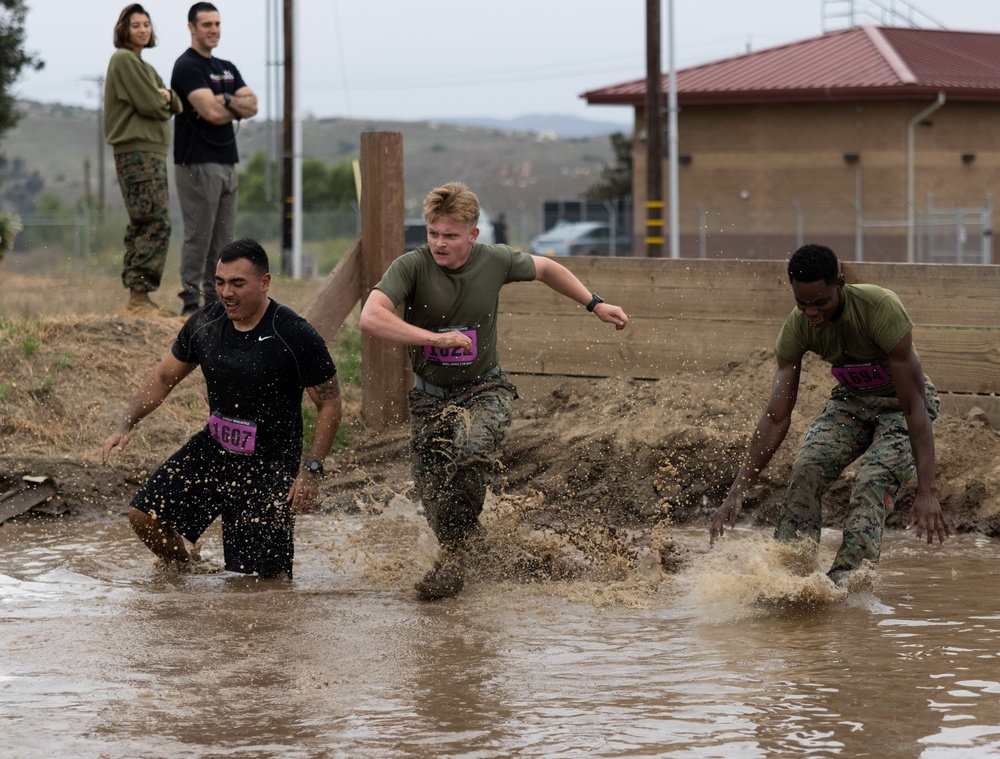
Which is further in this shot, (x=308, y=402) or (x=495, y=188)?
(x=495, y=188)

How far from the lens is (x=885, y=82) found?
104 ft

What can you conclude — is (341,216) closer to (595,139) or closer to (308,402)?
(308,402)

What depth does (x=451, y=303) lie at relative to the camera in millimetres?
6418

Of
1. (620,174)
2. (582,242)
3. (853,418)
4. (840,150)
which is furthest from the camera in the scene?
(620,174)

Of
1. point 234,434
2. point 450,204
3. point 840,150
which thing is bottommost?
point 234,434

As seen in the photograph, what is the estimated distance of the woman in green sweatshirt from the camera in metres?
10.6

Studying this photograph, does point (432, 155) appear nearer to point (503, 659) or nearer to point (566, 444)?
point (566, 444)

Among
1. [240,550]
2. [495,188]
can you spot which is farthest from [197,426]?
[495,188]

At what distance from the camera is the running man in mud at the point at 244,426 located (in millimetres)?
6367

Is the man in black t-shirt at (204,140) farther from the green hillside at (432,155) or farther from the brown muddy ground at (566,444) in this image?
the green hillside at (432,155)

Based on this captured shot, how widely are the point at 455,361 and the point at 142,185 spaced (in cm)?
531

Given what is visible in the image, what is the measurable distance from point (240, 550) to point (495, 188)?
12241 centimetres

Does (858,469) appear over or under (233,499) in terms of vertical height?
over

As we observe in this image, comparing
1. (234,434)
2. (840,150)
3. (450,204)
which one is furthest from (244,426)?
(840,150)
